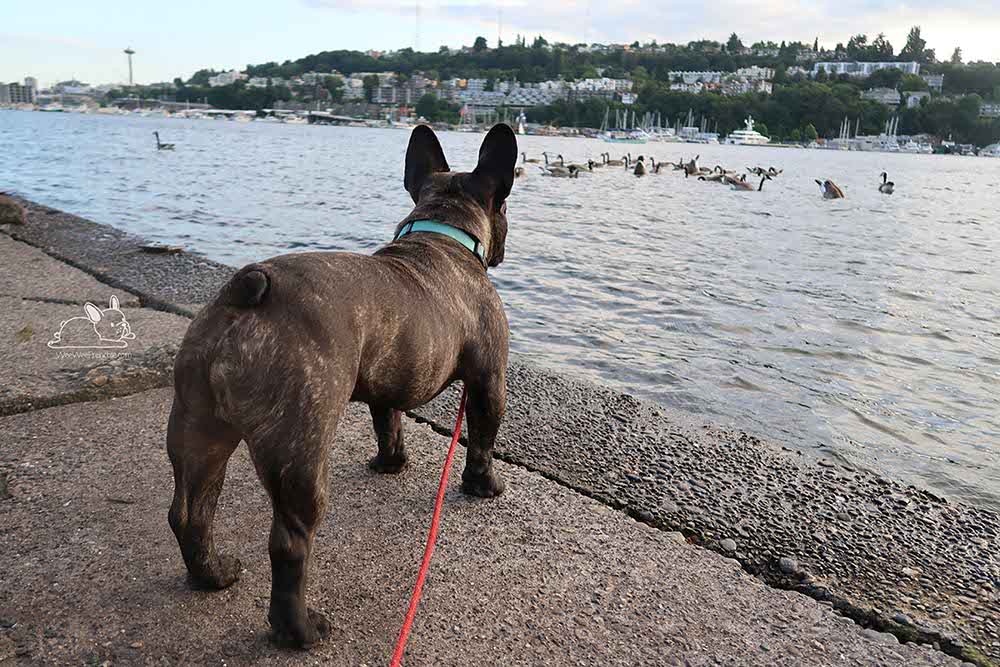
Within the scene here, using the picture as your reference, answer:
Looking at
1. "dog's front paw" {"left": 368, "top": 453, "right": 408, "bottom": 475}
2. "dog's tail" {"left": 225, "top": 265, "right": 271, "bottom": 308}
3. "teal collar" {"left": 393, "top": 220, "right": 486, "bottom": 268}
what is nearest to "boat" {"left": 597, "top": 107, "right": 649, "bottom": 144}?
"teal collar" {"left": 393, "top": 220, "right": 486, "bottom": 268}

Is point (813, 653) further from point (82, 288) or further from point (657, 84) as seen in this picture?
point (657, 84)

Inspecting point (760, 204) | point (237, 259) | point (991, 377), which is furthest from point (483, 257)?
point (760, 204)

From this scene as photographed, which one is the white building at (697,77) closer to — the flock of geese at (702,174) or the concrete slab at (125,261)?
the flock of geese at (702,174)

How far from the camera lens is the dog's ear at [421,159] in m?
3.76

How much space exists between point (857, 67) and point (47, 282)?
204m

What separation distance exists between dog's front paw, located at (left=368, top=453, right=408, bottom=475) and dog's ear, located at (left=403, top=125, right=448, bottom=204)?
52.2 inches

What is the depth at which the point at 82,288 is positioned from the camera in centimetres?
714

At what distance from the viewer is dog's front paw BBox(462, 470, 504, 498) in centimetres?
357

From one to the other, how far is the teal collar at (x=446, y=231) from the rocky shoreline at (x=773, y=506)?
1309 millimetres

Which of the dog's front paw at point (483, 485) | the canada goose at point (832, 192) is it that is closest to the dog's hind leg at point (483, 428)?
the dog's front paw at point (483, 485)

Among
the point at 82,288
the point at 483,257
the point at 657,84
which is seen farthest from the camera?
the point at 657,84

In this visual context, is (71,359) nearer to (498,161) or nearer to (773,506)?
(498,161)

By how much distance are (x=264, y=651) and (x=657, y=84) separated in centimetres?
17283

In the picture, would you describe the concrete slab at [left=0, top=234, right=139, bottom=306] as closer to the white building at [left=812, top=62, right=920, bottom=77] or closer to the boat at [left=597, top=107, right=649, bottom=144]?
the boat at [left=597, top=107, right=649, bottom=144]
